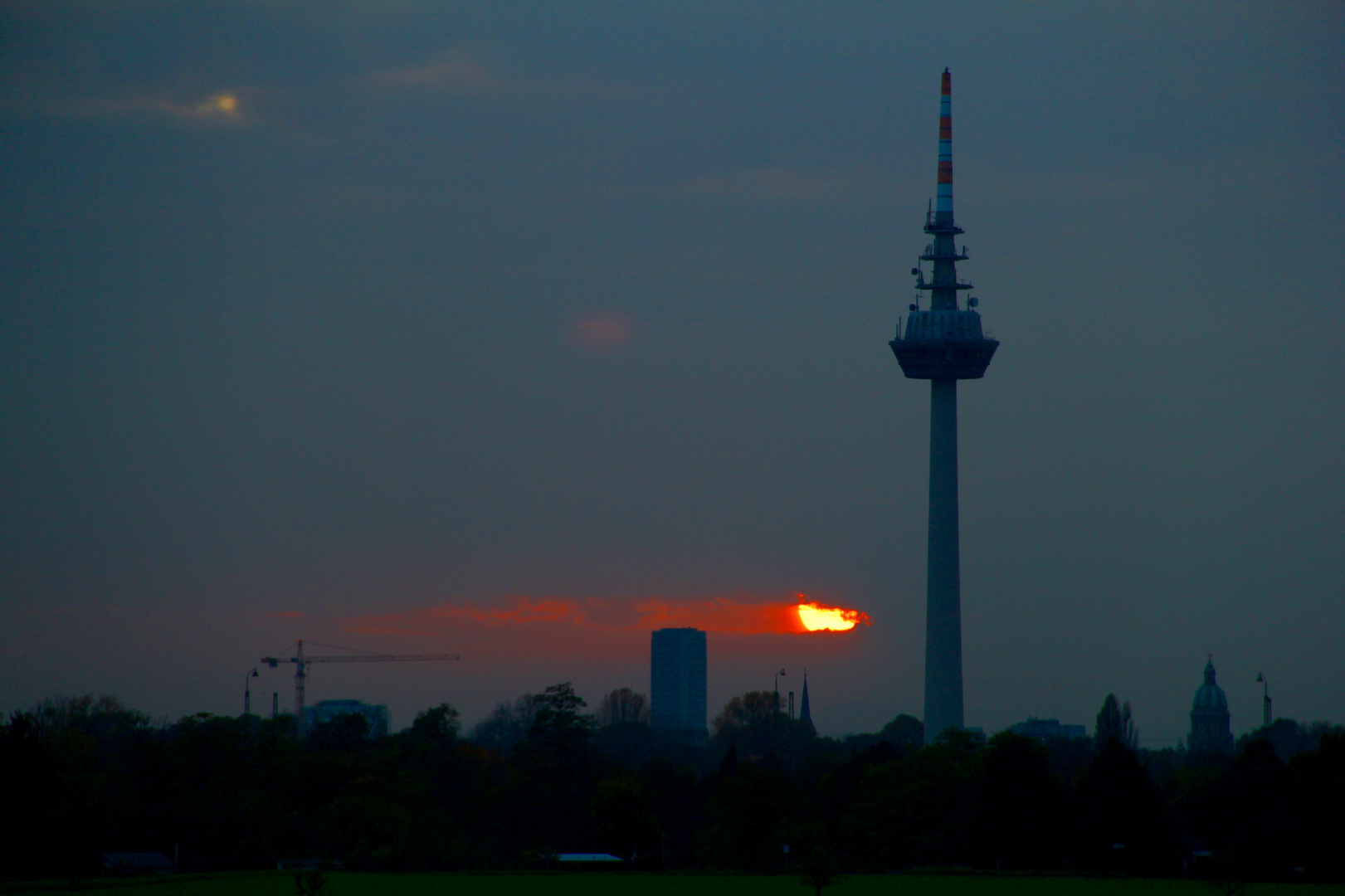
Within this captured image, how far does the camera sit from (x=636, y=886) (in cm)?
8656

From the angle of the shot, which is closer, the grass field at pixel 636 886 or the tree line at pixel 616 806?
the grass field at pixel 636 886

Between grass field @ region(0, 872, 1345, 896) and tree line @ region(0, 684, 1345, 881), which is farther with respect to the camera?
tree line @ region(0, 684, 1345, 881)

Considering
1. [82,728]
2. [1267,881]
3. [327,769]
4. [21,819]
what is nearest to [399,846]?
[327,769]

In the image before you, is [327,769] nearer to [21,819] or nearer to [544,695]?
[544,695]

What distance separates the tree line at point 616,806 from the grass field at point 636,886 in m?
6.89

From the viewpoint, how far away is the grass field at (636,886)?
79188 millimetres

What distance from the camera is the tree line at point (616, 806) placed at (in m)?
98.8

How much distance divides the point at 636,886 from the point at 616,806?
33400 mm

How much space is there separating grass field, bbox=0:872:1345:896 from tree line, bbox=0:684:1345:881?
6885mm

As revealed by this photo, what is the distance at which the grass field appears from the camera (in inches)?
3118

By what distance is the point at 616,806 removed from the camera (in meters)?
120

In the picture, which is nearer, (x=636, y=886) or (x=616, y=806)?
(x=636, y=886)

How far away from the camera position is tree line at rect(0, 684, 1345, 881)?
98.8m

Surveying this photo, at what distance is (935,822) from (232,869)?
161ft
